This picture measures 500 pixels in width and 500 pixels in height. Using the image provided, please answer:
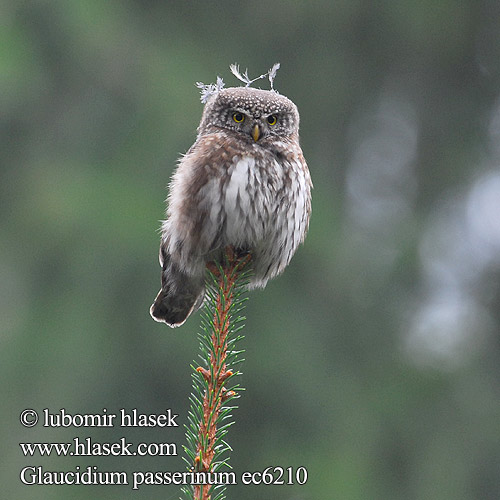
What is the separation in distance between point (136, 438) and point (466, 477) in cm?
243

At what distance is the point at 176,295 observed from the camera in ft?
12.0

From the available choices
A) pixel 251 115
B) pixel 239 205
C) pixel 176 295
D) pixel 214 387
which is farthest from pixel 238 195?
pixel 214 387

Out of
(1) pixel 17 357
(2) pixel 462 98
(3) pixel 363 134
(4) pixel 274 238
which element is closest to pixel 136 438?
(1) pixel 17 357

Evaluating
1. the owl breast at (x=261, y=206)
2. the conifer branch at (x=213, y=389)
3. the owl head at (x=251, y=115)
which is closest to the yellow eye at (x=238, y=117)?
the owl head at (x=251, y=115)

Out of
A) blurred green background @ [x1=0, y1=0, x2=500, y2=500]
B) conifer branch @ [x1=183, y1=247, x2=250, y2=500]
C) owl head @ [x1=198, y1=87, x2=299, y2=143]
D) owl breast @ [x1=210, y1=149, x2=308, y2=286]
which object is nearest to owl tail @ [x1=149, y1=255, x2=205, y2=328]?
owl breast @ [x1=210, y1=149, x2=308, y2=286]

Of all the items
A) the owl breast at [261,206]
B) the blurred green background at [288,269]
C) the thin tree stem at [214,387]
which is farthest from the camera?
the blurred green background at [288,269]

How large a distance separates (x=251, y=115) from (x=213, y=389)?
147 centimetres

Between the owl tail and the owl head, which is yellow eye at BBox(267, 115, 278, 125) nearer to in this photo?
the owl head

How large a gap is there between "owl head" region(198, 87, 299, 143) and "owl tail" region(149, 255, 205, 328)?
0.61m

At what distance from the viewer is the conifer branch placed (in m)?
2.24

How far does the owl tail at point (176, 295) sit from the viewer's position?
3.62 m

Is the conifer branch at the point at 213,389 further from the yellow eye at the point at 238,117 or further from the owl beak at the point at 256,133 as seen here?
the yellow eye at the point at 238,117

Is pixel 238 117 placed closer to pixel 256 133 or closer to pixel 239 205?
pixel 256 133

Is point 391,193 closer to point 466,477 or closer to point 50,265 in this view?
point 466,477
